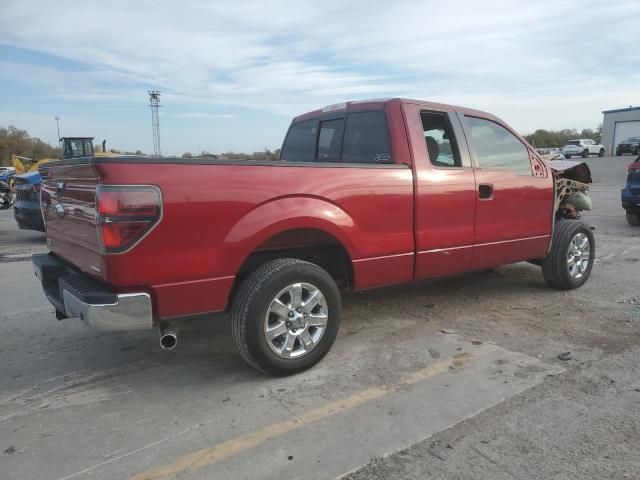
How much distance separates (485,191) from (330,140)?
58.0 inches

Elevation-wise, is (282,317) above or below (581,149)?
below

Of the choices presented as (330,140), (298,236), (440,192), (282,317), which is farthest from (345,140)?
(282,317)

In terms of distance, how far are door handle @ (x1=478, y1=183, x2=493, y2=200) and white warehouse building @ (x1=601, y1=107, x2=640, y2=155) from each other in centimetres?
5900

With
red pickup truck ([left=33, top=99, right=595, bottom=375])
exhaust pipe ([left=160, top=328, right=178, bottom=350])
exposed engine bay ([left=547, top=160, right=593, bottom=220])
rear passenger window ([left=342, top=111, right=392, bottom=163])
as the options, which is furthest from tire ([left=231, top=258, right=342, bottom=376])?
exposed engine bay ([left=547, top=160, right=593, bottom=220])

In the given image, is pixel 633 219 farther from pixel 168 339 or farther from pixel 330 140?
pixel 168 339

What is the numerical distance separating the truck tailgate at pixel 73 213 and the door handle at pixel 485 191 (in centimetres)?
316

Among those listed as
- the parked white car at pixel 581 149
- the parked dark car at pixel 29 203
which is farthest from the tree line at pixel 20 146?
the parked white car at pixel 581 149

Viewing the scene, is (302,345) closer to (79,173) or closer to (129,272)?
(129,272)

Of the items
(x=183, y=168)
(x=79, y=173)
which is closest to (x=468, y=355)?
(x=183, y=168)

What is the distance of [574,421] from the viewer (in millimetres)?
2902

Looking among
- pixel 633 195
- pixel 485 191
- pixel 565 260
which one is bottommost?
pixel 565 260

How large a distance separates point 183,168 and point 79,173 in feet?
2.26

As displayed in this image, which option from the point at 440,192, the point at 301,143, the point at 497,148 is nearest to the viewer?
the point at 440,192

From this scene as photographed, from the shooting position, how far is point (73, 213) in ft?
11.1
